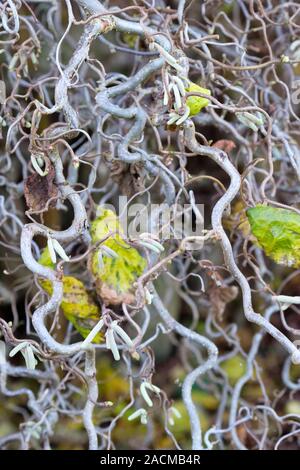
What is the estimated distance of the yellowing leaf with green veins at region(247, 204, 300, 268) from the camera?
769mm

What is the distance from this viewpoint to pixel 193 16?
121cm

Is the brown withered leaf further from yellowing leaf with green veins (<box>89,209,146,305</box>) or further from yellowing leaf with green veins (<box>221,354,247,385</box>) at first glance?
yellowing leaf with green veins (<box>221,354,247,385</box>)

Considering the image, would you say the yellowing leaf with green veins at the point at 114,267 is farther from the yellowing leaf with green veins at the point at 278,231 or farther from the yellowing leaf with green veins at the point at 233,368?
the yellowing leaf with green veins at the point at 233,368

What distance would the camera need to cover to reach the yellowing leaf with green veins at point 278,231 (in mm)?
769

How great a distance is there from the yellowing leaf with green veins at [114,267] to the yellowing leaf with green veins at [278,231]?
0.57ft

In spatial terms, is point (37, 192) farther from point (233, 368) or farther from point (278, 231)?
point (233, 368)

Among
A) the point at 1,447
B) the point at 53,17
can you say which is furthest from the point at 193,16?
the point at 1,447

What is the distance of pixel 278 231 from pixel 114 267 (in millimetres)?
224

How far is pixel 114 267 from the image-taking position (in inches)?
32.6

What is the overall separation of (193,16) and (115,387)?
82 cm

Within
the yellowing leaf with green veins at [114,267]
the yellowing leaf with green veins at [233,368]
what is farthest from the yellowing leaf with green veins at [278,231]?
the yellowing leaf with green veins at [233,368]

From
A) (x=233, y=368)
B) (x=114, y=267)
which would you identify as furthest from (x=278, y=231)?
(x=233, y=368)

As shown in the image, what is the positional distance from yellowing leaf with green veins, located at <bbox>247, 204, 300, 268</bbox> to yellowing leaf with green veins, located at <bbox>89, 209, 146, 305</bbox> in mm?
174

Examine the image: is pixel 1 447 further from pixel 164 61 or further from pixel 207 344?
pixel 164 61
